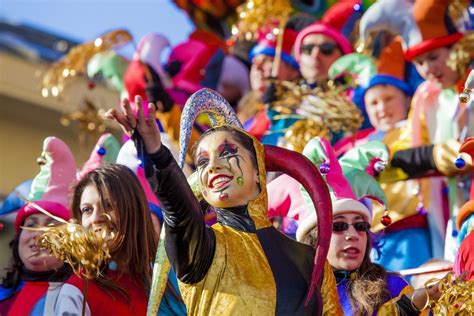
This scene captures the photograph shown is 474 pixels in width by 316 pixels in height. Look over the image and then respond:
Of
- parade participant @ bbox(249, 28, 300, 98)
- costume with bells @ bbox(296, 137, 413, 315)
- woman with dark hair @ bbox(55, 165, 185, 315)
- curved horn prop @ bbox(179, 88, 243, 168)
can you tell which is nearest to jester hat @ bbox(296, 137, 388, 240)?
costume with bells @ bbox(296, 137, 413, 315)

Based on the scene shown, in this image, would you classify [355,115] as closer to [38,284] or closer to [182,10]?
[38,284]

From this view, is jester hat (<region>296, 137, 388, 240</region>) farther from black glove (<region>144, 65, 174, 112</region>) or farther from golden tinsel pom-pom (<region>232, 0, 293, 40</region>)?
golden tinsel pom-pom (<region>232, 0, 293, 40</region>)

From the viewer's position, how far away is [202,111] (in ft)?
14.8

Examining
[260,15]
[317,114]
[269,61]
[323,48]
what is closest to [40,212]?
[317,114]

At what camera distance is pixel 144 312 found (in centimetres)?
508

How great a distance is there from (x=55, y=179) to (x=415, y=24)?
2073 mm

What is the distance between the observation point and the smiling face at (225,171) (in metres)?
4.39

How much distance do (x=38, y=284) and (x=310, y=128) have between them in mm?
1865

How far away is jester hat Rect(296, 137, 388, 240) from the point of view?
16.4 feet

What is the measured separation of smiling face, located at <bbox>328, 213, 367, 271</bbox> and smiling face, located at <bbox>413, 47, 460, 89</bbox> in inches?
77.5

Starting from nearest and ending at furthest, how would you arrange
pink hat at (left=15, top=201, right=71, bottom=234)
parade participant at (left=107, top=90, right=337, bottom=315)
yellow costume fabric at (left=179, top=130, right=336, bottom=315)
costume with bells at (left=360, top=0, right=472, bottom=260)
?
1. parade participant at (left=107, top=90, right=337, bottom=315)
2. yellow costume fabric at (left=179, top=130, right=336, bottom=315)
3. pink hat at (left=15, top=201, right=71, bottom=234)
4. costume with bells at (left=360, top=0, right=472, bottom=260)

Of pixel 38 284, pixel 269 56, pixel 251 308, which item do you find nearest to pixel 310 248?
pixel 251 308

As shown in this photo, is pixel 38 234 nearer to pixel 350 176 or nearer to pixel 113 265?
pixel 113 265

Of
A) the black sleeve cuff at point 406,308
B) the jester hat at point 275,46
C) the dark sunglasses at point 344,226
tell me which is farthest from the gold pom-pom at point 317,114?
the black sleeve cuff at point 406,308
